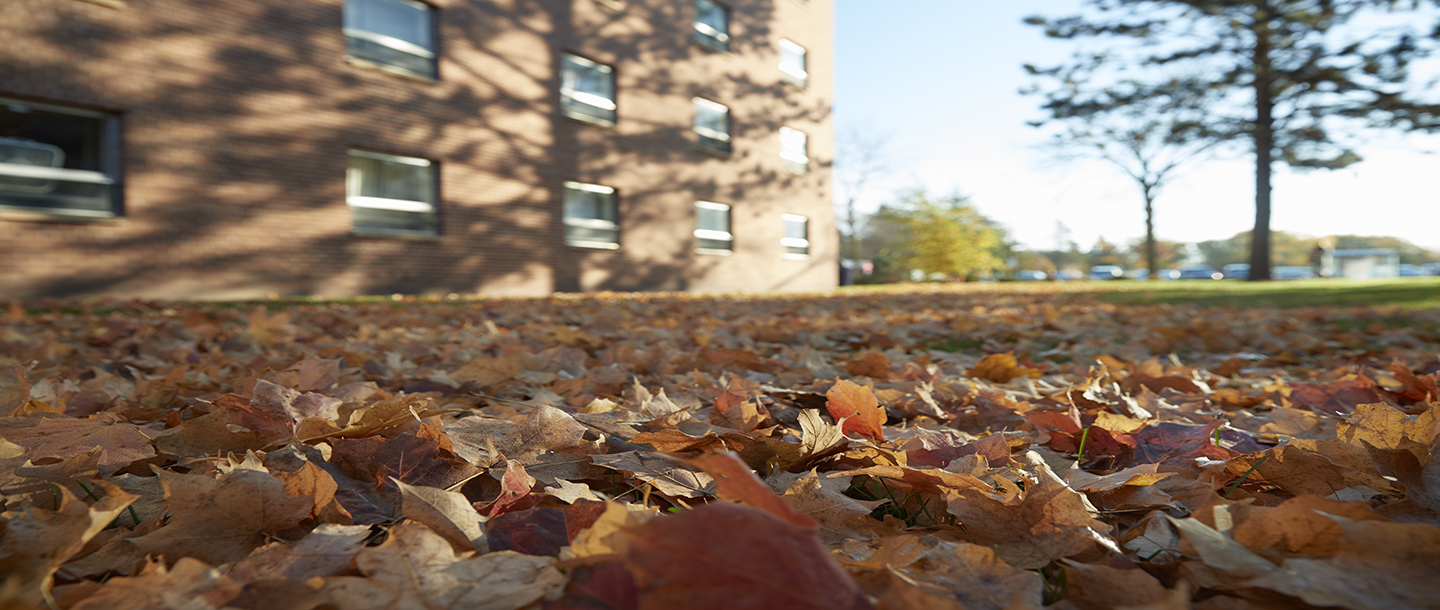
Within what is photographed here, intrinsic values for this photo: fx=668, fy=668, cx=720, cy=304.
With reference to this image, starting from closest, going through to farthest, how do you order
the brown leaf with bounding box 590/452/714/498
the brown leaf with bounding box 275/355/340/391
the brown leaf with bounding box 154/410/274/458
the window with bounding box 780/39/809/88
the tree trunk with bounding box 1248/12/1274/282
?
1. the brown leaf with bounding box 590/452/714/498
2. the brown leaf with bounding box 154/410/274/458
3. the brown leaf with bounding box 275/355/340/391
4. the window with bounding box 780/39/809/88
5. the tree trunk with bounding box 1248/12/1274/282

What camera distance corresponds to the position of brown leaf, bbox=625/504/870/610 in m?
0.46

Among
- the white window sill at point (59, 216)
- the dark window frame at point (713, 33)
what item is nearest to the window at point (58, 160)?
the white window sill at point (59, 216)

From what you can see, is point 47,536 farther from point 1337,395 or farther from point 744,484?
point 1337,395

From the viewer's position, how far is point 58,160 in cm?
682

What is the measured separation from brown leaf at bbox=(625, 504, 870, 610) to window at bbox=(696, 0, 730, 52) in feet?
48.2

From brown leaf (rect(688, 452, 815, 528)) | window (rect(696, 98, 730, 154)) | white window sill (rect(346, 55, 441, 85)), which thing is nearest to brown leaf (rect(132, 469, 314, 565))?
brown leaf (rect(688, 452, 815, 528))

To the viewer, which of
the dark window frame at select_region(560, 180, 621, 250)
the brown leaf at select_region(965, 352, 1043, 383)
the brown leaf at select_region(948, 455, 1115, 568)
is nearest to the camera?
the brown leaf at select_region(948, 455, 1115, 568)

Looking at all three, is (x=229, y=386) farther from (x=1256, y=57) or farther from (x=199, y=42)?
(x=1256, y=57)

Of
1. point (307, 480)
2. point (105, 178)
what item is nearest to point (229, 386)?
point (307, 480)

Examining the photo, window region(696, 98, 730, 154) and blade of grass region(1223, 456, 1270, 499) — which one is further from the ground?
window region(696, 98, 730, 154)

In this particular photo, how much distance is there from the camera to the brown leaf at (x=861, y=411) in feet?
3.61

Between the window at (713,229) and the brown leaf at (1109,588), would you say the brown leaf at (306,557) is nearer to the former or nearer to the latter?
the brown leaf at (1109,588)

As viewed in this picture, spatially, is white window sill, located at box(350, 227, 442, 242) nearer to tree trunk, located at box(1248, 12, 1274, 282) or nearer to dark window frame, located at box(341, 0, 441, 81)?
dark window frame, located at box(341, 0, 441, 81)

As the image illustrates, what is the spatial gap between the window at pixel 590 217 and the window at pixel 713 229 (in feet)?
7.44
